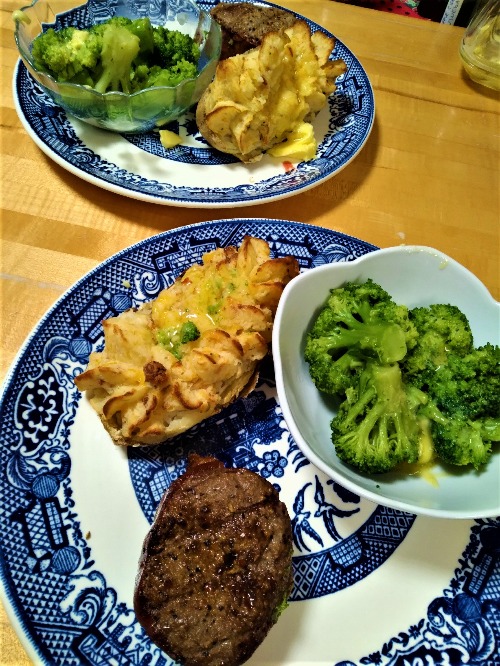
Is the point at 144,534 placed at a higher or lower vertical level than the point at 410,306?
lower

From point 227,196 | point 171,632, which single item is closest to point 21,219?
point 227,196

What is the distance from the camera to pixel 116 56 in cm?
260

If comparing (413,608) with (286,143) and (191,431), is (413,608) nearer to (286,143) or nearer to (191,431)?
(191,431)

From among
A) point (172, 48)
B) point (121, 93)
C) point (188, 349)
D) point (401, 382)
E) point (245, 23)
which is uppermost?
point (245, 23)

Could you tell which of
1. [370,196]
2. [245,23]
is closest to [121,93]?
[245,23]

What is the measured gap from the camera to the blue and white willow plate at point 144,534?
142 cm

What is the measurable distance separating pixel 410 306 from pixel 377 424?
57cm

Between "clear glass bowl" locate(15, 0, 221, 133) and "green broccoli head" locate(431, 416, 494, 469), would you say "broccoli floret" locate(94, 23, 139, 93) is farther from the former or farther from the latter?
"green broccoli head" locate(431, 416, 494, 469)

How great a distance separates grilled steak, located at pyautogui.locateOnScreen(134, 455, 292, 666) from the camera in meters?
1.29

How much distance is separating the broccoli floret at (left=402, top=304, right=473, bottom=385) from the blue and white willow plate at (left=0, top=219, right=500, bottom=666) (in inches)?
18.8

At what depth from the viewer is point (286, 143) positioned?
273 cm

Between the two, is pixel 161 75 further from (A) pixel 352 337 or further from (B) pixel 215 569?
(B) pixel 215 569

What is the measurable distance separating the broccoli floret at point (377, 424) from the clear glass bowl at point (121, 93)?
69.5 inches

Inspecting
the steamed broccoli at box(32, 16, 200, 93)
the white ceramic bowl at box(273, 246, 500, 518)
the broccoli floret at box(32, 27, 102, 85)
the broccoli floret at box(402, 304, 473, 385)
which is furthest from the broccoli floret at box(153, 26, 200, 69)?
the broccoli floret at box(402, 304, 473, 385)
